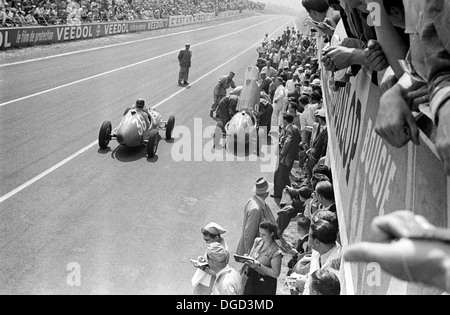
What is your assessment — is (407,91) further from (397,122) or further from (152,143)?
(152,143)

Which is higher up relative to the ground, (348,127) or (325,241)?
(348,127)

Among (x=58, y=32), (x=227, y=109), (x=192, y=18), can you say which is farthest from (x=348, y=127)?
(x=192, y=18)

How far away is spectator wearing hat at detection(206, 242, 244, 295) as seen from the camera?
4.30m

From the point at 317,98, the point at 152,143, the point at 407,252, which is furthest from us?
the point at 152,143

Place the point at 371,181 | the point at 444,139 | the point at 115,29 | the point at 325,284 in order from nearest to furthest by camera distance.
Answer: the point at 444,139 < the point at 371,181 < the point at 325,284 < the point at 115,29

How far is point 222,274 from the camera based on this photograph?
14.7ft

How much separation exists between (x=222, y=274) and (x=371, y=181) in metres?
1.91

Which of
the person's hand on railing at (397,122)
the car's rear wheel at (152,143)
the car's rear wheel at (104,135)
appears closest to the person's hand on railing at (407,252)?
the person's hand on railing at (397,122)

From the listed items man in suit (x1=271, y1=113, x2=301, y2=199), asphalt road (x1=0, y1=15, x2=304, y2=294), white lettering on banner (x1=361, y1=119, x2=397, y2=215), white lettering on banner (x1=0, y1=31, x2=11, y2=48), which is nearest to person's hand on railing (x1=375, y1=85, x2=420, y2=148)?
white lettering on banner (x1=361, y1=119, x2=397, y2=215)

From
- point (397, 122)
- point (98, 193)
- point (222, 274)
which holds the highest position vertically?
point (397, 122)

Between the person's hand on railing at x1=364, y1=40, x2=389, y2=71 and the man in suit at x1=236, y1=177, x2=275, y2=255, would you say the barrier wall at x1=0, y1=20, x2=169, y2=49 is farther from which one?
the person's hand on railing at x1=364, y1=40, x2=389, y2=71

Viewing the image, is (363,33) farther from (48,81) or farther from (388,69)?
(48,81)

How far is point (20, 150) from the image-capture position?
1044 cm

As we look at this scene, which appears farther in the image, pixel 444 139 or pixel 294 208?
pixel 294 208
